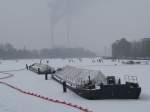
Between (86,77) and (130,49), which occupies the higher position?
(130,49)

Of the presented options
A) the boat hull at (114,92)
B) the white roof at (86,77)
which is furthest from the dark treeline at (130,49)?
the boat hull at (114,92)

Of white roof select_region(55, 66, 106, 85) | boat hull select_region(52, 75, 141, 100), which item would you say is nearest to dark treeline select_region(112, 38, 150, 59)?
white roof select_region(55, 66, 106, 85)

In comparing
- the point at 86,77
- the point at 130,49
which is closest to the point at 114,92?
the point at 86,77

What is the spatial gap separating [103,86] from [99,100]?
117 cm

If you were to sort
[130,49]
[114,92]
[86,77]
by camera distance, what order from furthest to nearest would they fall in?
[130,49] → [86,77] → [114,92]

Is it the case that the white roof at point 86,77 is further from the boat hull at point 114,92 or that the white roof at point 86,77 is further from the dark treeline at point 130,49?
the dark treeline at point 130,49

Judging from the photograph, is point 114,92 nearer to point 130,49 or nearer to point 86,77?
point 86,77

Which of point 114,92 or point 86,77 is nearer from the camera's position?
point 114,92

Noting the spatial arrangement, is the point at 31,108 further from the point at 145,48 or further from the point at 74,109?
the point at 145,48

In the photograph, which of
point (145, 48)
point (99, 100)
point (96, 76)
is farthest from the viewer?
point (145, 48)

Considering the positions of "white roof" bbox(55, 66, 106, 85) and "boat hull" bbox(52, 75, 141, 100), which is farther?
"white roof" bbox(55, 66, 106, 85)

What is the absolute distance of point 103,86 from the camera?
22984 millimetres

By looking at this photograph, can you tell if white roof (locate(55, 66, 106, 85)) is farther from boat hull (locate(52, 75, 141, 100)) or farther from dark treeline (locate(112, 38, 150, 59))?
dark treeline (locate(112, 38, 150, 59))

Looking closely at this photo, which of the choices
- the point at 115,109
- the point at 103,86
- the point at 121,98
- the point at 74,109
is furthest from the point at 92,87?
the point at 74,109
